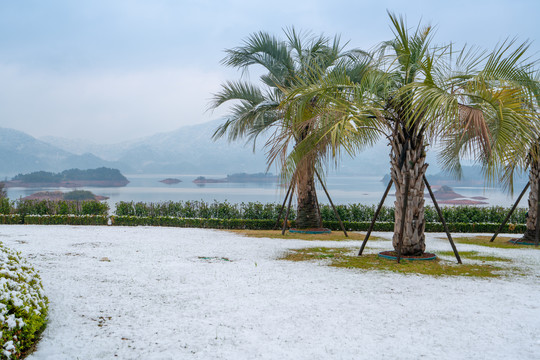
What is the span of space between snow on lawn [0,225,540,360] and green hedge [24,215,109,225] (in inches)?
231

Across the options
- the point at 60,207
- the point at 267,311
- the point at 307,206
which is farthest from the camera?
the point at 60,207

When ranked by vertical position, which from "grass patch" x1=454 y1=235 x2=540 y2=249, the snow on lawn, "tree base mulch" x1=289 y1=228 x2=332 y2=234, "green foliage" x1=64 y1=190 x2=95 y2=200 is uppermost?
"green foliage" x1=64 y1=190 x2=95 y2=200

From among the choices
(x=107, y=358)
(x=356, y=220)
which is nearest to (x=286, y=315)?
(x=107, y=358)

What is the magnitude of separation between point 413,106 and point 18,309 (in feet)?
20.1

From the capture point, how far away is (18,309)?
388 cm

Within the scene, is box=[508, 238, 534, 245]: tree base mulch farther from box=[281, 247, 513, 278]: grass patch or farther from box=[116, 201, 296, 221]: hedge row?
box=[116, 201, 296, 221]: hedge row

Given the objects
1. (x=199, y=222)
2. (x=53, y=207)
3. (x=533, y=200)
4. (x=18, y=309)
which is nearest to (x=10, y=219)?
(x=53, y=207)

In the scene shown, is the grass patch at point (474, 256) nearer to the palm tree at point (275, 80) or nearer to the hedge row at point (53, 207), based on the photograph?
the palm tree at point (275, 80)

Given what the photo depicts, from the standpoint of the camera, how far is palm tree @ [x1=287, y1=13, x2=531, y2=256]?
6.57 metres

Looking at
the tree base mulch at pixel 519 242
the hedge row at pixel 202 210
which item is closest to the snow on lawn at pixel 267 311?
the tree base mulch at pixel 519 242

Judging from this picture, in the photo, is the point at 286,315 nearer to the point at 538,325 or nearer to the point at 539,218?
the point at 538,325

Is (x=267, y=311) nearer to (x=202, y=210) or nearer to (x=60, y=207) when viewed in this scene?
(x=202, y=210)

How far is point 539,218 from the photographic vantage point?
11109mm

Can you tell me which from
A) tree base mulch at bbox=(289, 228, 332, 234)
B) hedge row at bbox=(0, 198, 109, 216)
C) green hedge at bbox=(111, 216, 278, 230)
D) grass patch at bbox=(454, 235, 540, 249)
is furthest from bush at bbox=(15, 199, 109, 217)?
grass patch at bbox=(454, 235, 540, 249)
